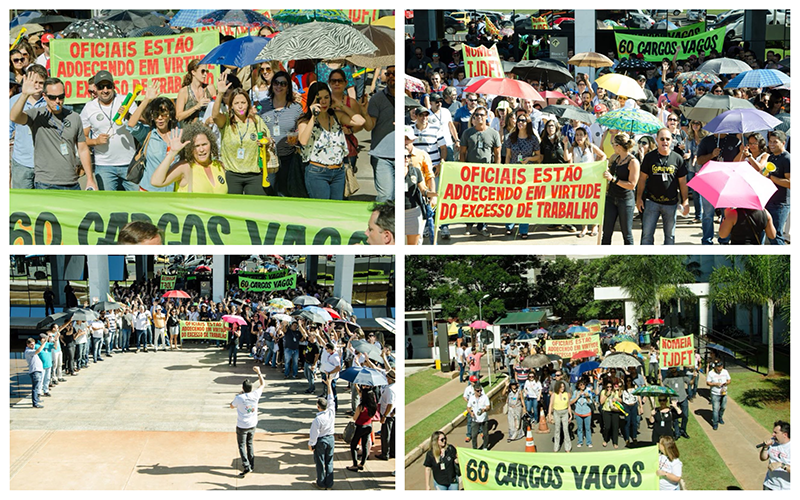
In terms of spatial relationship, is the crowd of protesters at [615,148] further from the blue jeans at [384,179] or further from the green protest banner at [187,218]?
the green protest banner at [187,218]

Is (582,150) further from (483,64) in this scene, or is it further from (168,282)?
(168,282)

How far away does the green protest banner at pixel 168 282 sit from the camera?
1218cm

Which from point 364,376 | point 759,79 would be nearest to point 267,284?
point 364,376

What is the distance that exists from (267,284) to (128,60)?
344 centimetres

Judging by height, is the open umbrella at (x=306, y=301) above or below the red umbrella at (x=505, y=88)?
below

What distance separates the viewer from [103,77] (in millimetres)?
9461

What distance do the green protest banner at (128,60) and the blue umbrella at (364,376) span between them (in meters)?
3.40

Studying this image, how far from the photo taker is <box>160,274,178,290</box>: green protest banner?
1218 cm

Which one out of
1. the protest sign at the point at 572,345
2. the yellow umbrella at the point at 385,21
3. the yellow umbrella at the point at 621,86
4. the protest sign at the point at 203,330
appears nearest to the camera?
the protest sign at the point at 572,345

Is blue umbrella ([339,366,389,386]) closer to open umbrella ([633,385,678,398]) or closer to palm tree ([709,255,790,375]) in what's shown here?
open umbrella ([633,385,678,398])

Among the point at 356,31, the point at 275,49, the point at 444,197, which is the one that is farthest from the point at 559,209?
the point at 275,49

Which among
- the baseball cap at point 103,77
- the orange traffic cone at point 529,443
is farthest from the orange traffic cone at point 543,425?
the baseball cap at point 103,77
